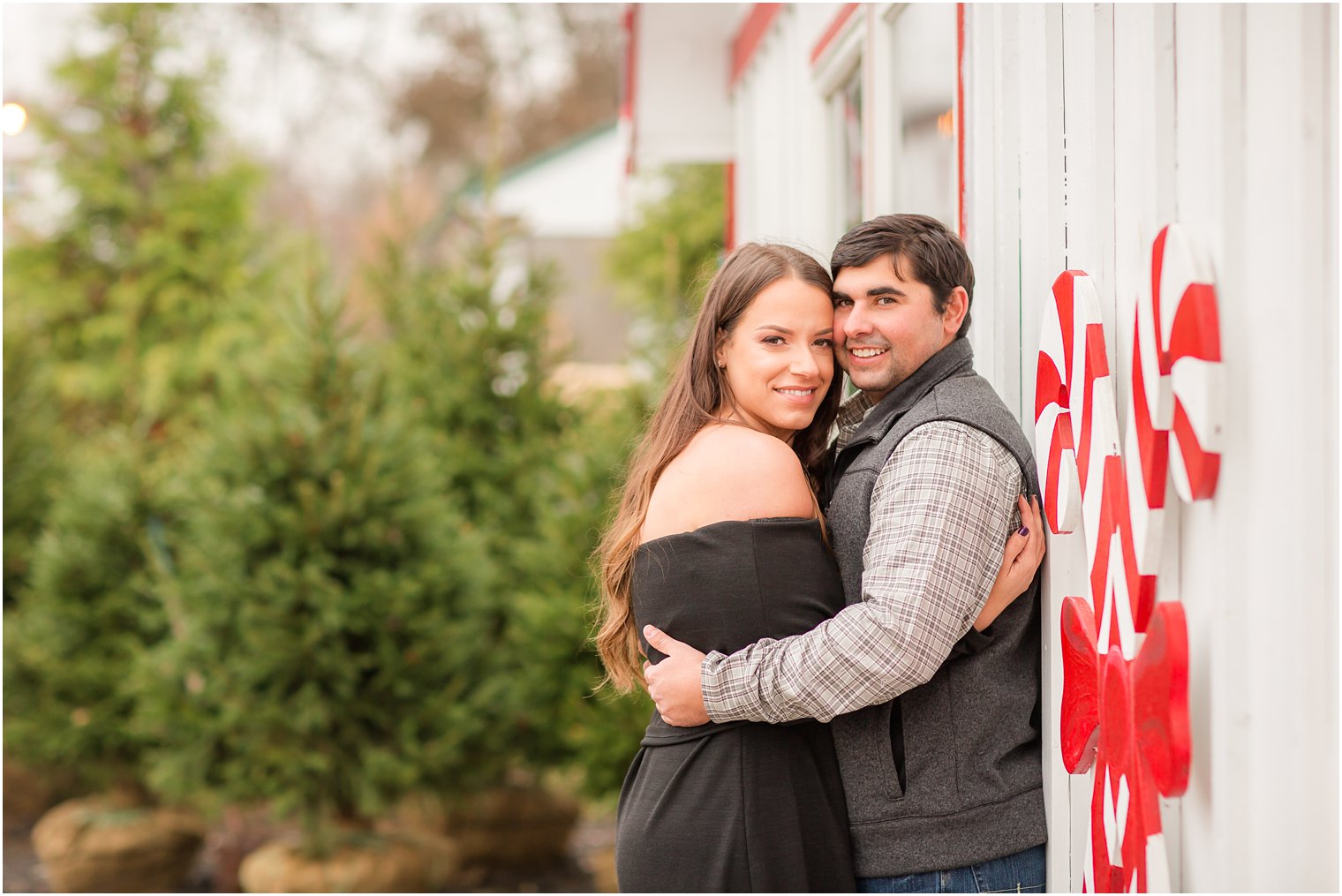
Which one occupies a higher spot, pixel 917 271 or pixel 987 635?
pixel 917 271

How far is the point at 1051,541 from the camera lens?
249 cm

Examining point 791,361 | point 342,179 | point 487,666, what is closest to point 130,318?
point 487,666

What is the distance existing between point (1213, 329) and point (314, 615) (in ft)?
15.9

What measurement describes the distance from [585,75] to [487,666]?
58.0ft

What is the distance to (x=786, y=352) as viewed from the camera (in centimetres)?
264

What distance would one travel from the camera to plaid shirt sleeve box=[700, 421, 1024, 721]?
7.25ft

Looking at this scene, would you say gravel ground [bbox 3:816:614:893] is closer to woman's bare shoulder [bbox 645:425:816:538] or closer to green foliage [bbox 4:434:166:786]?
green foliage [bbox 4:434:166:786]

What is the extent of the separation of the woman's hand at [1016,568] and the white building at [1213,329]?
0.24 feet

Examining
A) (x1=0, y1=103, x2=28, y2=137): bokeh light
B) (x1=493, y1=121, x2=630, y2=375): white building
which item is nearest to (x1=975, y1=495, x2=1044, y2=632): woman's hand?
(x1=0, y1=103, x2=28, y2=137): bokeh light

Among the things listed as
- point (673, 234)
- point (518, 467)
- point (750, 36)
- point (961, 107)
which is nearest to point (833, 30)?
point (961, 107)

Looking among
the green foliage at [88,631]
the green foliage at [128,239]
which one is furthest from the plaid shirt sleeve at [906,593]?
the green foliage at [128,239]

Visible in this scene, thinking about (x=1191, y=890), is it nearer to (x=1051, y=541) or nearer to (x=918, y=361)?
(x=1051, y=541)

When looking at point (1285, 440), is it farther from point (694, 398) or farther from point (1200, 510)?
point (694, 398)

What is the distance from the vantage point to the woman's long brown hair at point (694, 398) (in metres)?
2.67
